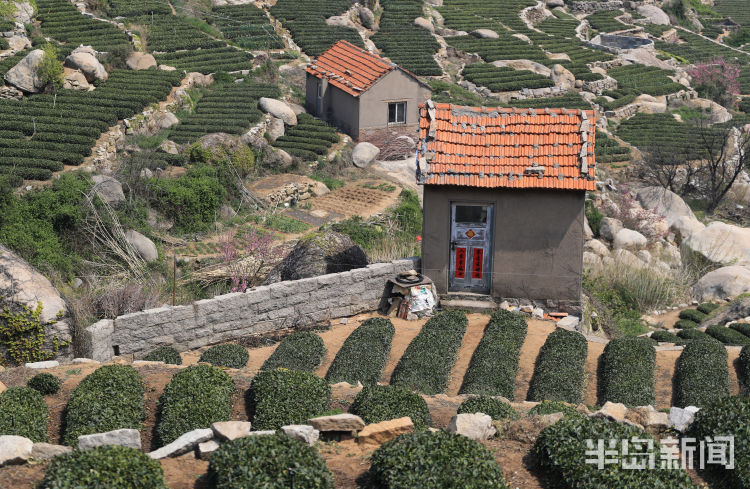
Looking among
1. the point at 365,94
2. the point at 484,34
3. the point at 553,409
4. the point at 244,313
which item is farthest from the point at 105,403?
the point at 484,34

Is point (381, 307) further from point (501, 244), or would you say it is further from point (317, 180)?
point (317, 180)

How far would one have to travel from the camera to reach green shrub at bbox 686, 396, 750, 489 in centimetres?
1030

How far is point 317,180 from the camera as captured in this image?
35438mm

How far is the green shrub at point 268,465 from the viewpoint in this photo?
31.5 feet

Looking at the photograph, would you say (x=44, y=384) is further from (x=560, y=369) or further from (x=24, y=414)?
(x=560, y=369)

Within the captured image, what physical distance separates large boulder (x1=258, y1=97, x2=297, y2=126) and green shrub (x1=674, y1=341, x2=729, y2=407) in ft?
87.7

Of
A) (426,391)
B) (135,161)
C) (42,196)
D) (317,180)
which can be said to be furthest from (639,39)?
(426,391)

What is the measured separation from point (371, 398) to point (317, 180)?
76.3 ft

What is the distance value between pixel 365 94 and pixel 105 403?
2867 cm

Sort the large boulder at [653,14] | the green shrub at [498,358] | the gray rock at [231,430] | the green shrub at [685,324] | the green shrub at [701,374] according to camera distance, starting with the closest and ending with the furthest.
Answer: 1. the gray rock at [231,430]
2. the green shrub at [701,374]
3. the green shrub at [498,358]
4. the green shrub at [685,324]
5. the large boulder at [653,14]

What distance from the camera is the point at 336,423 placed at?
11.4m

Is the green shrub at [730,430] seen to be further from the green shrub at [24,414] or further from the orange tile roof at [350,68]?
the orange tile roof at [350,68]

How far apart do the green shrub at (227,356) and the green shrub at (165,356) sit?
490 millimetres

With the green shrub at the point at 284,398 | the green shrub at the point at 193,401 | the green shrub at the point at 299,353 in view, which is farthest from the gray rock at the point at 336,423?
the green shrub at the point at 299,353
